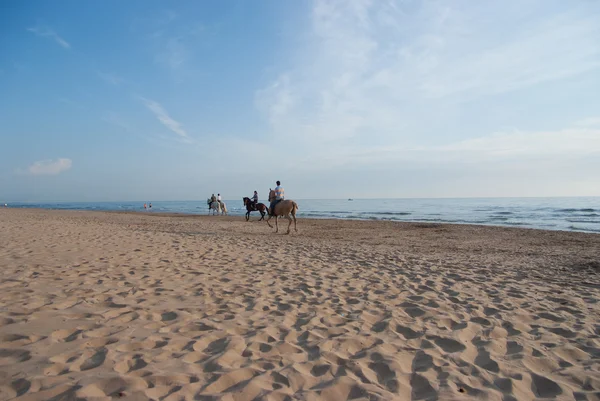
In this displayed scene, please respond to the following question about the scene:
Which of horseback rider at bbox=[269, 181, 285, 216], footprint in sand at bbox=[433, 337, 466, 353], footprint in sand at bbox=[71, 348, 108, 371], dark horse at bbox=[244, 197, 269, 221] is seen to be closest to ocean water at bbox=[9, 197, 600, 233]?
dark horse at bbox=[244, 197, 269, 221]

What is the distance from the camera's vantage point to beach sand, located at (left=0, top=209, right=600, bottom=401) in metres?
2.70

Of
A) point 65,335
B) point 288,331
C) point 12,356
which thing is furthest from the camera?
point 288,331

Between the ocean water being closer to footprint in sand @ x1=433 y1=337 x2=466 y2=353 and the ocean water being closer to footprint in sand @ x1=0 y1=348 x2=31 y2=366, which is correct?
footprint in sand @ x1=433 y1=337 x2=466 y2=353

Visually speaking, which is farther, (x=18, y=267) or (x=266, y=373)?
(x=18, y=267)

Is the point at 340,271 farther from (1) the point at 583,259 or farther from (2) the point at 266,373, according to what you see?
(1) the point at 583,259

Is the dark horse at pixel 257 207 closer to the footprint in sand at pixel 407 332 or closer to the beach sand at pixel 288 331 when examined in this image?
the beach sand at pixel 288 331

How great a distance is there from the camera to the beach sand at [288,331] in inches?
106

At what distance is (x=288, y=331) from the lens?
12.4 feet

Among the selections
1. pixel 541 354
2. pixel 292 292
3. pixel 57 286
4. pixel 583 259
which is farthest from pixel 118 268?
Result: pixel 583 259

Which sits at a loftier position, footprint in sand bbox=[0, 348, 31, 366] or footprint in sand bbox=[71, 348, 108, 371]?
footprint in sand bbox=[0, 348, 31, 366]

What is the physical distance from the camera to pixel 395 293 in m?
5.44

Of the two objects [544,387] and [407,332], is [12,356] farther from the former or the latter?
[544,387]

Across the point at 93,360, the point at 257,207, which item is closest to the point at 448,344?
the point at 93,360

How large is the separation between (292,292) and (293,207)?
35.4 ft
